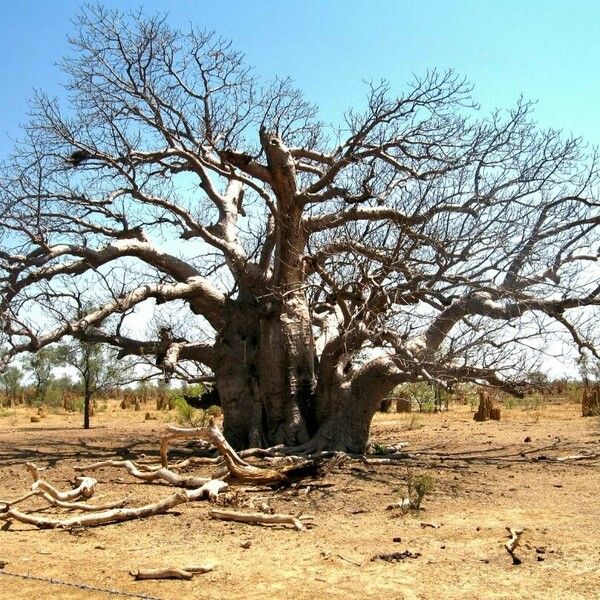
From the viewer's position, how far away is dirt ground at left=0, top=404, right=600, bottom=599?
3936 mm

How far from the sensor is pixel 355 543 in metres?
4.90

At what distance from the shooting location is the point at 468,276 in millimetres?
8203

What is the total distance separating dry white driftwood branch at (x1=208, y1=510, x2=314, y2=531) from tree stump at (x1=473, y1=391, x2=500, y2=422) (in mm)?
11378

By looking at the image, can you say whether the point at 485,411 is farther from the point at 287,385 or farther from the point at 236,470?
the point at 236,470

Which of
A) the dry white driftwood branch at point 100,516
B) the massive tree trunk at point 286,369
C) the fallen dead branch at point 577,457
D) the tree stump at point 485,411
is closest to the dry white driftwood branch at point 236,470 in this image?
the dry white driftwood branch at point 100,516

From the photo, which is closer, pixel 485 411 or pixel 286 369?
pixel 286 369

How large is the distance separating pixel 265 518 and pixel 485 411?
1223 cm

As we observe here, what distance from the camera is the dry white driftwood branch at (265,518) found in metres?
5.39

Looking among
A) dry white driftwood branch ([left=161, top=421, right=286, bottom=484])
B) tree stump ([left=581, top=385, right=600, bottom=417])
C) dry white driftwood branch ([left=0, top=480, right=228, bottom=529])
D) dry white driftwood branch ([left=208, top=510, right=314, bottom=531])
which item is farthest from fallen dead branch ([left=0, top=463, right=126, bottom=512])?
tree stump ([left=581, top=385, right=600, bottom=417])

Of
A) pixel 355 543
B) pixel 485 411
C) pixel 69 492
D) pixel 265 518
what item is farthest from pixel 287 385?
pixel 485 411

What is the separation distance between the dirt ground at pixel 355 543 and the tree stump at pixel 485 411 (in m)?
7.94

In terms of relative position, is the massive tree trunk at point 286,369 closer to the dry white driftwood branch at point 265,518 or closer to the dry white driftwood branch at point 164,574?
the dry white driftwood branch at point 265,518

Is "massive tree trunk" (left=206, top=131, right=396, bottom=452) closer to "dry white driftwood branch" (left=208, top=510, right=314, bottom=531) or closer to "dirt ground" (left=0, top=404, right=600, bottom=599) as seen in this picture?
"dirt ground" (left=0, top=404, right=600, bottom=599)

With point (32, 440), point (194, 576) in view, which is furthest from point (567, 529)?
point (32, 440)
